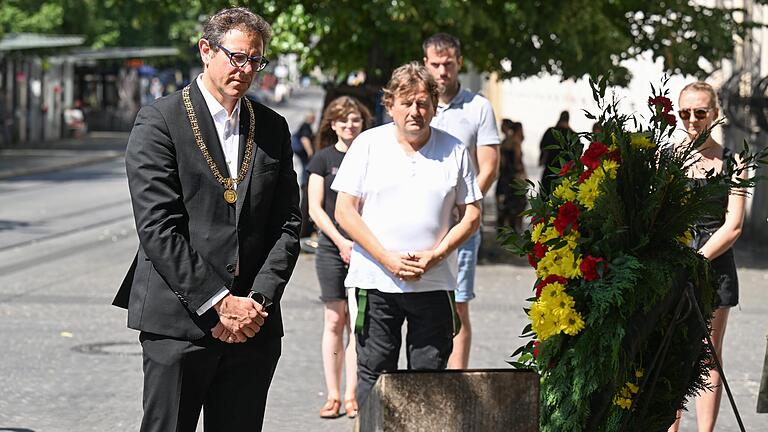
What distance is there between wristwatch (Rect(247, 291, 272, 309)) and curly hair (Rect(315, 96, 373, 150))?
376 cm

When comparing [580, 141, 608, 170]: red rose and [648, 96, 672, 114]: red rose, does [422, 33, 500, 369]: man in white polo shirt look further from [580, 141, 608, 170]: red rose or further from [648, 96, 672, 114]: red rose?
[580, 141, 608, 170]: red rose

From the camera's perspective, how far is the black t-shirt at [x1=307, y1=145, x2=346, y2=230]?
8.04 meters

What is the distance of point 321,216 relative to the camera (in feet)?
25.5

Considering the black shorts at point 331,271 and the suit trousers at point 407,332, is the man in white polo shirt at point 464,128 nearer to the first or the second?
the black shorts at point 331,271

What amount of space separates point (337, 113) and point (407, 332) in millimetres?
2247

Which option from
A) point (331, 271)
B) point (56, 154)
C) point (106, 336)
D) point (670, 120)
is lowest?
point (56, 154)

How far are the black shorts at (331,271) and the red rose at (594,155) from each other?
10.1ft

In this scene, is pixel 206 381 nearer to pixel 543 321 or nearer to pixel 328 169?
pixel 543 321

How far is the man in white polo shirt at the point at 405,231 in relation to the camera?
244 inches

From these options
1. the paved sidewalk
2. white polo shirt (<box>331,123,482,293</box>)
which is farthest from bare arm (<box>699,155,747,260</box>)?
the paved sidewalk

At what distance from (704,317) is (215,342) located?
169cm

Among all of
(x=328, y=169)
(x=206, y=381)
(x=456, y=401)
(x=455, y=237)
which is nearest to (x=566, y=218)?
(x=456, y=401)

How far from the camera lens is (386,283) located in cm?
621

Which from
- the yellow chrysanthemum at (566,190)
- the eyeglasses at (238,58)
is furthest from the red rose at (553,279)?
the eyeglasses at (238,58)
